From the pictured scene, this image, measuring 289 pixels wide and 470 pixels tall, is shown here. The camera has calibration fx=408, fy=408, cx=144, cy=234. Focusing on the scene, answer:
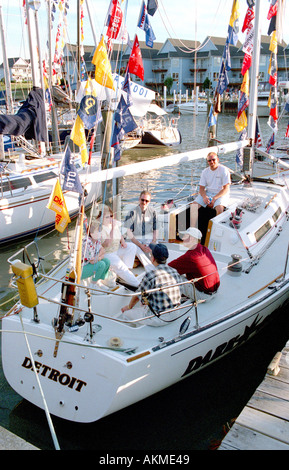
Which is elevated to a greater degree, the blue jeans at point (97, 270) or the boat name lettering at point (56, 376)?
the blue jeans at point (97, 270)

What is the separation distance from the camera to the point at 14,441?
3.42m

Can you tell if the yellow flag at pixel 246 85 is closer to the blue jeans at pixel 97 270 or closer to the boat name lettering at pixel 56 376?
the blue jeans at pixel 97 270

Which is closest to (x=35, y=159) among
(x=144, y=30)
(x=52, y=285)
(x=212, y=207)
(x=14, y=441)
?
(x=144, y=30)

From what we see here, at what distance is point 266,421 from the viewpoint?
13.8 feet

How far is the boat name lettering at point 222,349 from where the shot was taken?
17.5 feet

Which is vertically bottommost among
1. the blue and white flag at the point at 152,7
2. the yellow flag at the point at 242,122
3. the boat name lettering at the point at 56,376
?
the boat name lettering at the point at 56,376

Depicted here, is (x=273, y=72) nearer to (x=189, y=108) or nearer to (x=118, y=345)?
(x=118, y=345)

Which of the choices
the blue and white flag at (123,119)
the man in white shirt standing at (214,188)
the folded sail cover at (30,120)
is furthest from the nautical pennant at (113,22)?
the folded sail cover at (30,120)

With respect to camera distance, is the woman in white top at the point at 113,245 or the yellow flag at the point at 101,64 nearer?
the yellow flag at the point at 101,64

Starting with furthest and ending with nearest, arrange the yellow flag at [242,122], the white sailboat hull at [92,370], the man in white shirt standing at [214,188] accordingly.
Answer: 1. the yellow flag at [242,122]
2. the man in white shirt standing at [214,188]
3. the white sailboat hull at [92,370]

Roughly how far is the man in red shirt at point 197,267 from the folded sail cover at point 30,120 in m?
7.77

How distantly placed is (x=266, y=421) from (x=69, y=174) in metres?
3.91

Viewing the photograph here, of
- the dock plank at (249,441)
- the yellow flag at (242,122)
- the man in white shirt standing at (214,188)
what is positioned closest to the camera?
the dock plank at (249,441)

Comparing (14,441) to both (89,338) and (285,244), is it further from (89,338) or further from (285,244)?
(285,244)
